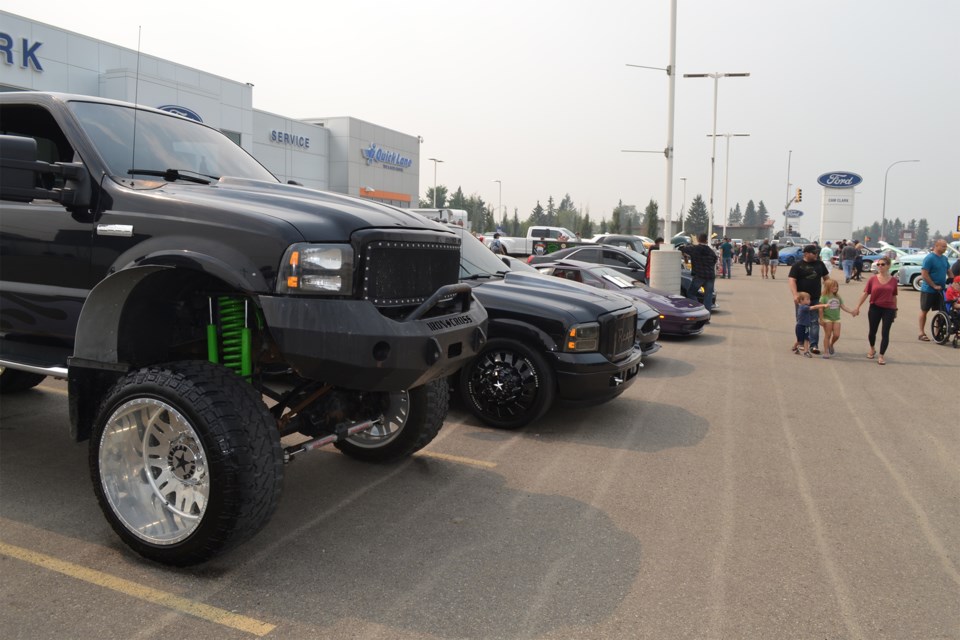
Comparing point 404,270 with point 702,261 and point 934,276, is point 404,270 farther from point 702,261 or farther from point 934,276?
point 702,261

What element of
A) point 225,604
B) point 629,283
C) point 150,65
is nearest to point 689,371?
point 629,283

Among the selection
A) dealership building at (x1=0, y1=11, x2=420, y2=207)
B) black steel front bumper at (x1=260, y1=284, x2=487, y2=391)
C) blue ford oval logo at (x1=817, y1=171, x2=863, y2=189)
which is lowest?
black steel front bumper at (x1=260, y1=284, x2=487, y2=391)

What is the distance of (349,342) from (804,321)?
10.3 metres

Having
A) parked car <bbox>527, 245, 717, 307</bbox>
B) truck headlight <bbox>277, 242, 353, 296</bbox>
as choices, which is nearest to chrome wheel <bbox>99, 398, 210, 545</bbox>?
truck headlight <bbox>277, 242, 353, 296</bbox>

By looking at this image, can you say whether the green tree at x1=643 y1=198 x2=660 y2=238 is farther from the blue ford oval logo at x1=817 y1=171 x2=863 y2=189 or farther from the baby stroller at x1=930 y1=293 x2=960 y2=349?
the baby stroller at x1=930 y1=293 x2=960 y2=349

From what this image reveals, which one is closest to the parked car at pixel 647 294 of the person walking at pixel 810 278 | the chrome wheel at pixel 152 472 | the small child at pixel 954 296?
the person walking at pixel 810 278

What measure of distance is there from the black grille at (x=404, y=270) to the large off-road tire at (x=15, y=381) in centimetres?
514

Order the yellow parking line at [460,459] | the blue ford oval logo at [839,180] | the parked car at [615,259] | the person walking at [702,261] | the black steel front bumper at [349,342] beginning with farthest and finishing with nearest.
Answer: the blue ford oval logo at [839,180] < the parked car at [615,259] < the person walking at [702,261] < the yellow parking line at [460,459] < the black steel front bumper at [349,342]

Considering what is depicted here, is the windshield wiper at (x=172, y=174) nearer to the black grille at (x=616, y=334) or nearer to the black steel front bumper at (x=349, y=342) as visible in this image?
the black steel front bumper at (x=349, y=342)

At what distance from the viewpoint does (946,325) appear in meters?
12.9

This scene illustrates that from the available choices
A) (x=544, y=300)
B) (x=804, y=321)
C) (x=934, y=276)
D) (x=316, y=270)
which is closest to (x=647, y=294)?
(x=804, y=321)

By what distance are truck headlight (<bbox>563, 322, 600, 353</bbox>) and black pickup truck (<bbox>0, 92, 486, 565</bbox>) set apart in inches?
94.8

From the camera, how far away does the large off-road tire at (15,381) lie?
22.4 feet

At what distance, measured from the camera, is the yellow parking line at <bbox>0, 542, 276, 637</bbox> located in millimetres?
3008
